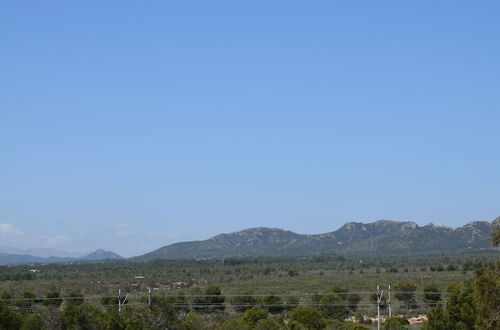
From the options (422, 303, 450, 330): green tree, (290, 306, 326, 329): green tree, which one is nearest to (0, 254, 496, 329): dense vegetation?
(290, 306, 326, 329): green tree

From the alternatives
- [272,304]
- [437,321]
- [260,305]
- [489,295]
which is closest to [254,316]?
[260,305]

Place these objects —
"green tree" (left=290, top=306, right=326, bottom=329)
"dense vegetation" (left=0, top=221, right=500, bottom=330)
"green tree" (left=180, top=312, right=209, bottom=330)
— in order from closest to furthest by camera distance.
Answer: "dense vegetation" (left=0, top=221, right=500, bottom=330) → "green tree" (left=180, top=312, right=209, bottom=330) → "green tree" (left=290, top=306, right=326, bottom=329)

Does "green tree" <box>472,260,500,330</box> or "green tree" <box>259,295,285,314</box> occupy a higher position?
"green tree" <box>472,260,500,330</box>

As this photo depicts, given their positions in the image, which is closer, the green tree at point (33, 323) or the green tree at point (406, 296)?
the green tree at point (33, 323)

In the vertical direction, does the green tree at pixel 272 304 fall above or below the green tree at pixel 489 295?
below

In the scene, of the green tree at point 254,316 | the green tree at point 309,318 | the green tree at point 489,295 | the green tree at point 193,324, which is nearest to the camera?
the green tree at point 489,295

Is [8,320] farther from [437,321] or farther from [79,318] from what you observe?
[437,321]

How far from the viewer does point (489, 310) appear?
1961cm

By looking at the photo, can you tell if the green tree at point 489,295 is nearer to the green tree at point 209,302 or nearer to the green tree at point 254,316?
the green tree at point 254,316

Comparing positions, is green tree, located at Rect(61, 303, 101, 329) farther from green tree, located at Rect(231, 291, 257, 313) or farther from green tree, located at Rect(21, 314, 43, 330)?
green tree, located at Rect(231, 291, 257, 313)

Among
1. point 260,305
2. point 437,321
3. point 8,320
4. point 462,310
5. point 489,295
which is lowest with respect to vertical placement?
point 260,305

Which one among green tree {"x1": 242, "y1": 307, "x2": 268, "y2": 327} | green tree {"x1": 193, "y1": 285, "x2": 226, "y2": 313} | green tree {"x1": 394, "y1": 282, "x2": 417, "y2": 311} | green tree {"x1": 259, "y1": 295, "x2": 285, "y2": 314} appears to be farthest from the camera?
green tree {"x1": 394, "y1": 282, "x2": 417, "y2": 311}

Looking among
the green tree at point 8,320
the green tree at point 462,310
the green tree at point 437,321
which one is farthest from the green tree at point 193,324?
the green tree at point 462,310

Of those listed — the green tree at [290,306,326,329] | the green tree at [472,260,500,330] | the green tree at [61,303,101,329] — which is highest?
the green tree at [472,260,500,330]
